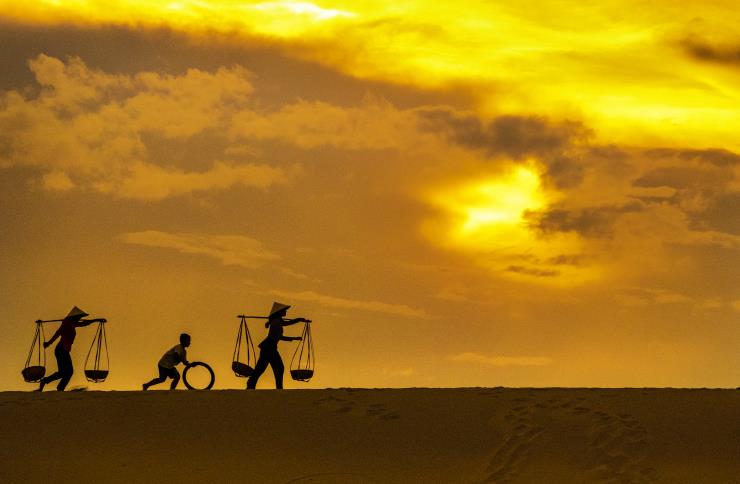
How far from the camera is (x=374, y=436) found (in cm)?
2450

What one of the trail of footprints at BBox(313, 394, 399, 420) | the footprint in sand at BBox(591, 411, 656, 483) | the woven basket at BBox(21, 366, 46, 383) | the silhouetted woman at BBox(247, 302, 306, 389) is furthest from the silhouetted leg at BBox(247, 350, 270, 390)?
the footprint in sand at BBox(591, 411, 656, 483)

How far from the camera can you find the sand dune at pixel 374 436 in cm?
2273

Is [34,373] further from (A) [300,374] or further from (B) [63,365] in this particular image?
(A) [300,374]

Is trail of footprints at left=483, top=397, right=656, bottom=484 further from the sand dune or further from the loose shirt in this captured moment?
the loose shirt

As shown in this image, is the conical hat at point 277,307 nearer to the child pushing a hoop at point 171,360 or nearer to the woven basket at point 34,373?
the child pushing a hoop at point 171,360

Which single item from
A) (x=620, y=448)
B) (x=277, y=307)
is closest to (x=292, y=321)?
(x=277, y=307)

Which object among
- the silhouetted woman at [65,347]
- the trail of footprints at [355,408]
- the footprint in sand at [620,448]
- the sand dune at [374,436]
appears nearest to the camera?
the footprint in sand at [620,448]

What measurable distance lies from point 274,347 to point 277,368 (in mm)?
517

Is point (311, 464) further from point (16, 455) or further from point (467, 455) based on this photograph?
point (16, 455)

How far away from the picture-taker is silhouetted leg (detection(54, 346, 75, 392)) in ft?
92.5

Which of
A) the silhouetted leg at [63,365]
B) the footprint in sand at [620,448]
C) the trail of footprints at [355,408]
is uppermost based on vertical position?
the silhouetted leg at [63,365]

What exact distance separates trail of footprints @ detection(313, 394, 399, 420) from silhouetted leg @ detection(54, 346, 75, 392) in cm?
606

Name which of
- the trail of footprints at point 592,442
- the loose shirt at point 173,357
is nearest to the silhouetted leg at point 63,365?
the loose shirt at point 173,357

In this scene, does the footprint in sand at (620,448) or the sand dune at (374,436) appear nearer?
the footprint in sand at (620,448)
